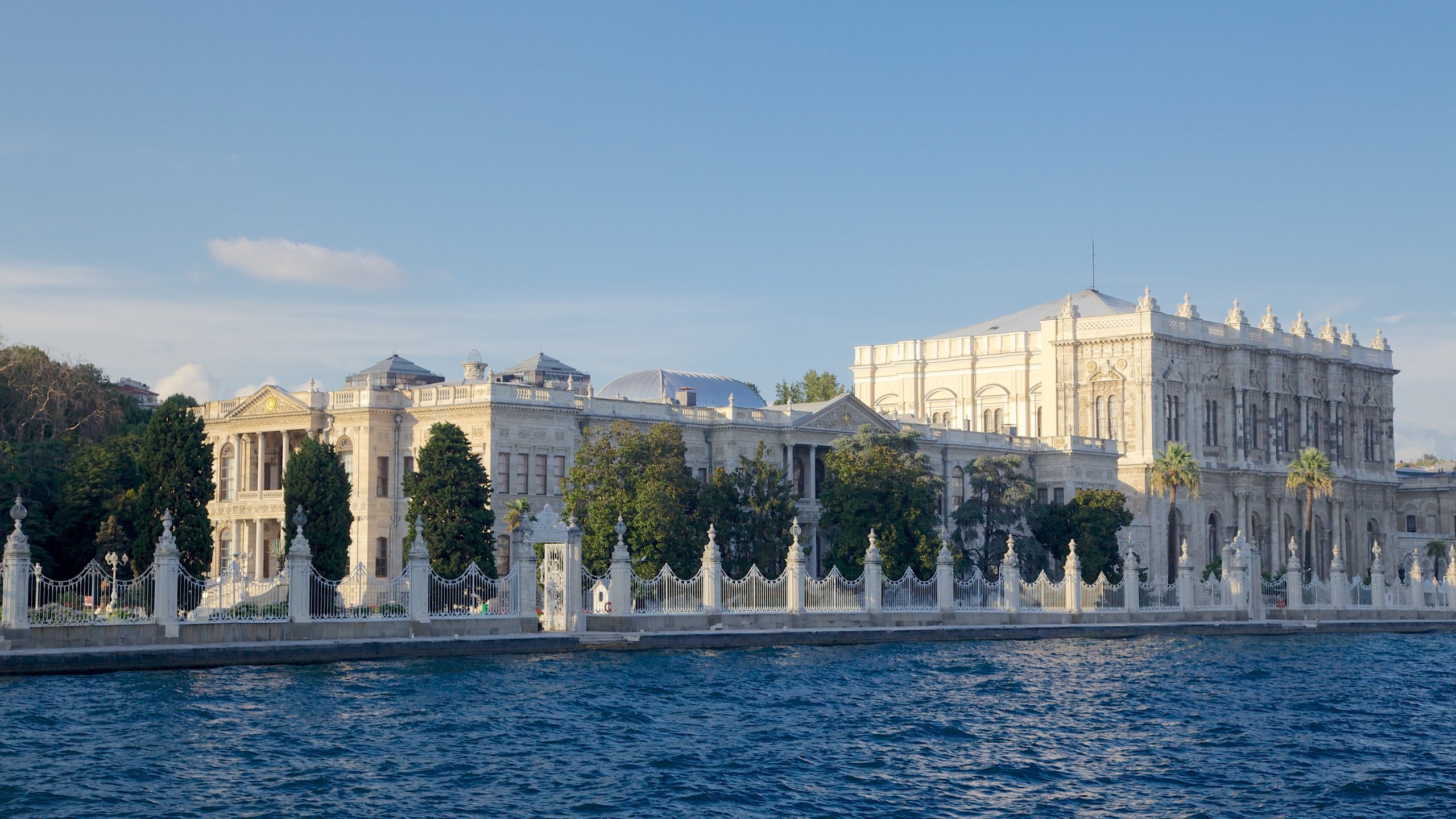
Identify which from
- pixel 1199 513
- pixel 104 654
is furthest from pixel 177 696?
pixel 1199 513

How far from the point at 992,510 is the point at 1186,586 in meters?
11.4

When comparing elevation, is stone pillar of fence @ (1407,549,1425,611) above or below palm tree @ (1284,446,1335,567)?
below

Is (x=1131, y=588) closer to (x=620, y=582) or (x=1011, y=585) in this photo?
(x=1011, y=585)

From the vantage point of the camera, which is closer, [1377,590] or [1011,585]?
[1011,585]

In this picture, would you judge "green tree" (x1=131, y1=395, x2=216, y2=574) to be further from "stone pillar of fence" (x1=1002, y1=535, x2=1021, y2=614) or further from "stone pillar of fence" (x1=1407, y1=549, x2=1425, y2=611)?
"stone pillar of fence" (x1=1407, y1=549, x2=1425, y2=611)

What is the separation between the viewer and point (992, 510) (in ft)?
220

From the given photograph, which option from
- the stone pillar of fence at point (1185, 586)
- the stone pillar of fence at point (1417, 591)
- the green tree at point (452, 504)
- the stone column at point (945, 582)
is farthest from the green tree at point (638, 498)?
the stone pillar of fence at point (1417, 591)

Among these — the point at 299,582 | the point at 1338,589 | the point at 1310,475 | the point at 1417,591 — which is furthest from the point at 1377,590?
the point at 299,582

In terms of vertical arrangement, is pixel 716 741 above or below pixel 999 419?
below

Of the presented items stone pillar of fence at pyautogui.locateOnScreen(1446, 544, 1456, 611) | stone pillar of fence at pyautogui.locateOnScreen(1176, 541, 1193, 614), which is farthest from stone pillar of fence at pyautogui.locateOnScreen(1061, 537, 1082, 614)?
stone pillar of fence at pyautogui.locateOnScreen(1446, 544, 1456, 611)

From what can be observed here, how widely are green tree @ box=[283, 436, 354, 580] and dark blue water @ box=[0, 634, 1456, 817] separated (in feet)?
41.8

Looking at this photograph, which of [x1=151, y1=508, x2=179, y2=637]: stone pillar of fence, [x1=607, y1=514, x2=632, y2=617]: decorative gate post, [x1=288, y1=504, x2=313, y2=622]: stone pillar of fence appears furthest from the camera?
[x1=607, y1=514, x2=632, y2=617]: decorative gate post

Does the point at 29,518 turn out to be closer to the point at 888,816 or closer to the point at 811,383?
the point at 888,816

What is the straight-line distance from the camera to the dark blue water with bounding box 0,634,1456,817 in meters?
24.9
